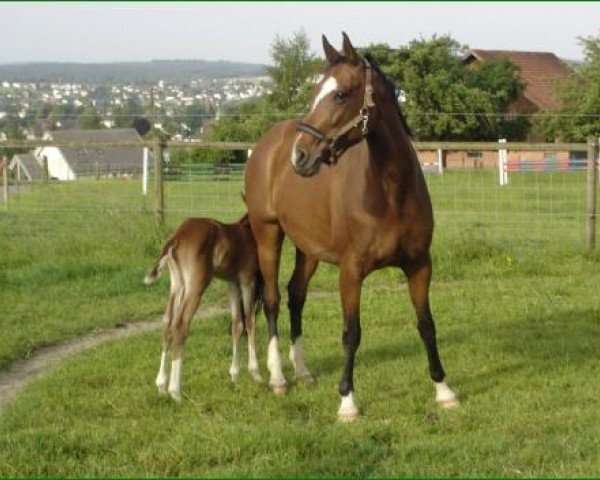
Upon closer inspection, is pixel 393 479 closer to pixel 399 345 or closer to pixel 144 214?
pixel 399 345

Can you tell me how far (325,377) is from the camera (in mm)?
6941

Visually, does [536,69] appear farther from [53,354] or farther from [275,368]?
[275,368]

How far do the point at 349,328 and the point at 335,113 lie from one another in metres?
1.55

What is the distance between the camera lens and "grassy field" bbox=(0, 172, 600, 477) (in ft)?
16.3

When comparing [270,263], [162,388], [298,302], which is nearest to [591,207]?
[298,302]

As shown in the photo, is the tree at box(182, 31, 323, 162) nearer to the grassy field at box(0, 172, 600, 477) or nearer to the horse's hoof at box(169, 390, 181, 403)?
the grassy field at box(0, 172, 600, 477)

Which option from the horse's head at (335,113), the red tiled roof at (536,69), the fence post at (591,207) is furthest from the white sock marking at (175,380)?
the red tiled roof at (536,69)

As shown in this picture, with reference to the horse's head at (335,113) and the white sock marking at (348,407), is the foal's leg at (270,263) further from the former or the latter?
the horse's head at (335,113)

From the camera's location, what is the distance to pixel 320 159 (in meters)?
5.36

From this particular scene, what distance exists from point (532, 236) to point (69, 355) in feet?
28.1

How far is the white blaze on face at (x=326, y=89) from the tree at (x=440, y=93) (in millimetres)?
28490

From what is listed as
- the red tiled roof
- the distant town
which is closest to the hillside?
the distant town

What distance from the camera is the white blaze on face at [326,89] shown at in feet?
17.9

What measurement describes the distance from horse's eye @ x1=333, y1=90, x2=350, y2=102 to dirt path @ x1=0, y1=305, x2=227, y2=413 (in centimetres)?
325
